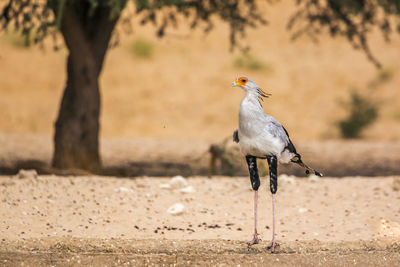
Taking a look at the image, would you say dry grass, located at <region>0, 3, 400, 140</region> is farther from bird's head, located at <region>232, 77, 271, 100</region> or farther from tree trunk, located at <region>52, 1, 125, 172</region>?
bird's head, located at <region>232, 77, 271, 100</region>

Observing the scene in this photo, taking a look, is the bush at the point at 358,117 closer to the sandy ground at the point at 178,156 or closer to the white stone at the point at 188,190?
the sandy ground at the point at 178,156

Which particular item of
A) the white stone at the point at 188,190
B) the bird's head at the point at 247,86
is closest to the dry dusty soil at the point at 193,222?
the white stone at the point at 188,190

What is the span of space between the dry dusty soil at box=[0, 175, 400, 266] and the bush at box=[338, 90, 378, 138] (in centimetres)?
1107

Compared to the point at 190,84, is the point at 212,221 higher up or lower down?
lower down

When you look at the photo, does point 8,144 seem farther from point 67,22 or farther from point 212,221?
point 212,221

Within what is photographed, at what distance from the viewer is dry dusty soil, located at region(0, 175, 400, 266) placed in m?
5.66

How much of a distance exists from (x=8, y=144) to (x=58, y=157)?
17.2 ft

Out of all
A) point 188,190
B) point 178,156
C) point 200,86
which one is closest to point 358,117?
point 178,156

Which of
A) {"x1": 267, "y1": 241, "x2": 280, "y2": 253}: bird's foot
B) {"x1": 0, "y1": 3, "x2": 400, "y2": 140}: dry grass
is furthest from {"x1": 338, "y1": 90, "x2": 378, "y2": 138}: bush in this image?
{"x1": 267, "y1": 241, "x2": 280, "y2": 253}: bird's foot

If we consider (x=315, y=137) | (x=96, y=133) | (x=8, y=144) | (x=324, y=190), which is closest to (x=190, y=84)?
(x=315, y=137)

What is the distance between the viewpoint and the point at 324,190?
8055 mm

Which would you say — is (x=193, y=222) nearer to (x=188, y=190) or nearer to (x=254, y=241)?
(x=188, y=190)

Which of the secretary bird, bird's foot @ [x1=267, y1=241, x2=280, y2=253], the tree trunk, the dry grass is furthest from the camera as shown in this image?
the dry grass

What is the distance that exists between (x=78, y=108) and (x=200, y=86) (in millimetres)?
15041
